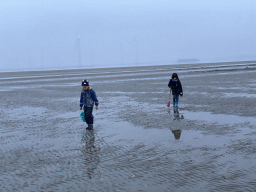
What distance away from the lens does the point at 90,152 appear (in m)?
7.21

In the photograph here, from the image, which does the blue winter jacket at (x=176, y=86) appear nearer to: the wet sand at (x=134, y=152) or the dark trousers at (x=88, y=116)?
the wet sand at (x=134, y=152)

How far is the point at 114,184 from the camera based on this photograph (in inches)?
209

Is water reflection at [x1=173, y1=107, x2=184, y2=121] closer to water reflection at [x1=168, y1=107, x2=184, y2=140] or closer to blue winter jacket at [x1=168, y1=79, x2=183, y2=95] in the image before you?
water reflection at [x1=168, y1=107, x2=184, y2=140]

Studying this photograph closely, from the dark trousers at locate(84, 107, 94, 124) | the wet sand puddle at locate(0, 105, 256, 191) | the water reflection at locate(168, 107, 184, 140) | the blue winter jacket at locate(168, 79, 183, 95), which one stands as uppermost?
the blue winter jacket at locate(168, 79, 183, 95)

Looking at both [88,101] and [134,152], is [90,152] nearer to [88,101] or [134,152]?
[134,152]

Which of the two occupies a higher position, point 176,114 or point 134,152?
point 176,114

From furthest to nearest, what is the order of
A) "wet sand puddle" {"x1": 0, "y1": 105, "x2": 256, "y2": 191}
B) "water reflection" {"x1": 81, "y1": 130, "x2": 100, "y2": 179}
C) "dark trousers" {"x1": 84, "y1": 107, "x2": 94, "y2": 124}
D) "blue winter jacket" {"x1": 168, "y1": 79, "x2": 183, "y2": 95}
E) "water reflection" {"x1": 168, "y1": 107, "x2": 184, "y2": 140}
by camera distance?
"blue winter jacket" {"x1": 168, "y1": 79, "x2": 183, "y2": 95}
"dark trousers" {"x1": 84, "y1": 107, "x2": 94, "y2": 124}
"water reflection" {"x1": 168, "y1": 107, "x2": 184, "y2": 140}
"water reflection" {"x1": 81, "y1": 130, "x2": 100, "y2": 179}
"wet sand puddle" {"x1": 0, "y1": 105, "x2": 256, "y2": 191}

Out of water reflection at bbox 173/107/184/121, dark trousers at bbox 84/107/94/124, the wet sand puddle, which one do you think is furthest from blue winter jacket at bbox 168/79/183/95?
dark trousers at bbox 84/107/94/124

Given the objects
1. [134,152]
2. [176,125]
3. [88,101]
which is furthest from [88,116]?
[134,152]

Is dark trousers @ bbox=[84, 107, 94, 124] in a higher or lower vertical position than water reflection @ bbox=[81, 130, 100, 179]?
higher

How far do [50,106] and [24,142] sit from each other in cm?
741

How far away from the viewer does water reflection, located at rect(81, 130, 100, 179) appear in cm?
618

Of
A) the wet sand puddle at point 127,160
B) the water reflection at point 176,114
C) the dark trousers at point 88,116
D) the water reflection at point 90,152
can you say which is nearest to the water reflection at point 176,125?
the water reflection at point 176,114

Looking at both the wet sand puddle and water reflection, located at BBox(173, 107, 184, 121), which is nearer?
the wet sand puddle
